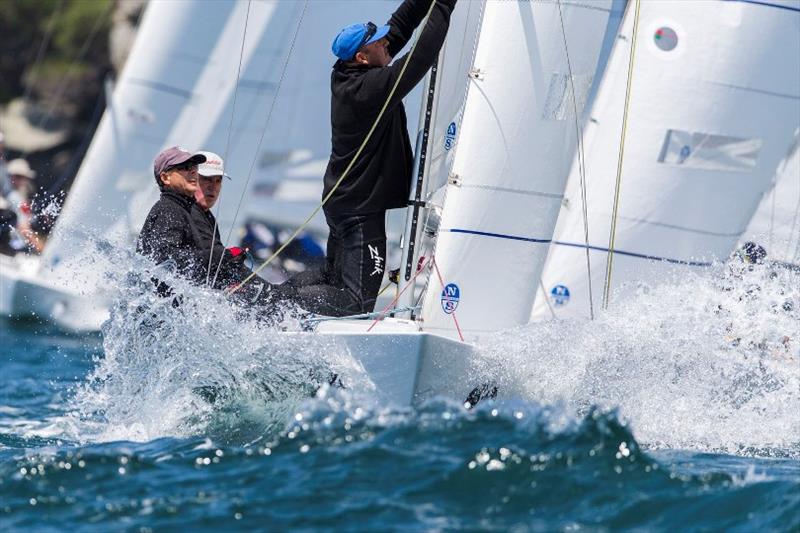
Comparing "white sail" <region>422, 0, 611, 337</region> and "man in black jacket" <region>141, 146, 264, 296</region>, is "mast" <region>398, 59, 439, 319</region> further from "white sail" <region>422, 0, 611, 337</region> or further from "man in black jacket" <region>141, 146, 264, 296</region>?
"man in black jacket" <region>141, 146, 264, 296</region>

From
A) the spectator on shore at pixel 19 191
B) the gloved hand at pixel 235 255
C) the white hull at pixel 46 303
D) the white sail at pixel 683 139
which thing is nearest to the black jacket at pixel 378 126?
the gloved hand at pixel 235 255

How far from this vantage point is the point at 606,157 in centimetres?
852

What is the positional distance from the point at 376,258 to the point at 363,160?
1.42ft

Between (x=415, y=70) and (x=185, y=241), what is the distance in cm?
121

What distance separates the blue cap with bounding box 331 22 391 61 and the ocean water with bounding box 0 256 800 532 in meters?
1.18

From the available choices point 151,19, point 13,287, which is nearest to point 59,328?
point 13,287

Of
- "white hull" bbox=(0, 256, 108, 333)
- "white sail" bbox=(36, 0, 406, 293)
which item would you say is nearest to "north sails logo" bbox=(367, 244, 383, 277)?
"white sail" bbox=(36, 0, 406, 293)

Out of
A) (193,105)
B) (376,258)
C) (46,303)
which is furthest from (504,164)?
(46,303)

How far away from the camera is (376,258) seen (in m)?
5.74

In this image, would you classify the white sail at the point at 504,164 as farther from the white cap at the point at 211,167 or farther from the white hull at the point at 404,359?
the white cap at the point at 211,167

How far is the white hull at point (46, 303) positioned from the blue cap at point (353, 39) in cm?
646

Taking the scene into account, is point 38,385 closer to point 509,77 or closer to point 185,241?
point 185,241

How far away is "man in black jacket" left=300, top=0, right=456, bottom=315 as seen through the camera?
560cm

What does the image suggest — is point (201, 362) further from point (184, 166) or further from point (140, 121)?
point (140, 121)
